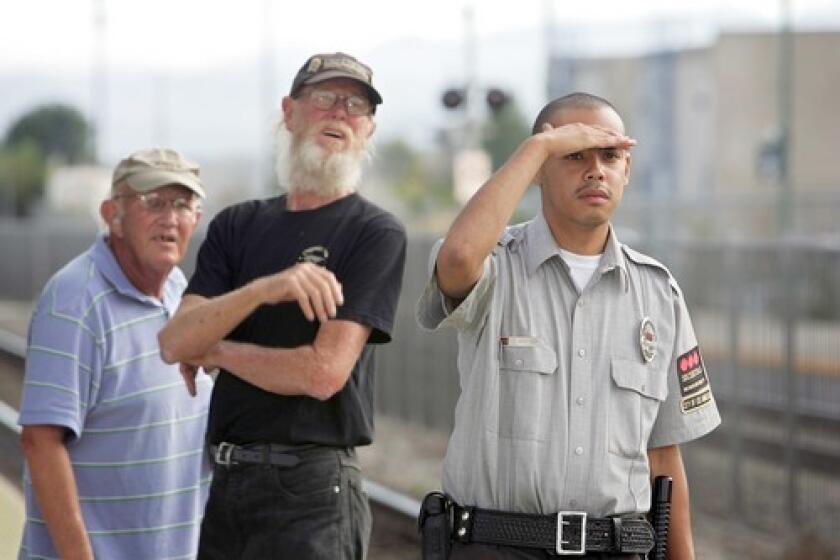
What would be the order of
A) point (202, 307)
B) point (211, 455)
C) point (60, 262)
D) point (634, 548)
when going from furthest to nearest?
point (60, 262)
point (211, 455)
point (202, 307)
point (634, 548)

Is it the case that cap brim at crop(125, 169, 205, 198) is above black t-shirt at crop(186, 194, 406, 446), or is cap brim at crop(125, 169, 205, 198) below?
above

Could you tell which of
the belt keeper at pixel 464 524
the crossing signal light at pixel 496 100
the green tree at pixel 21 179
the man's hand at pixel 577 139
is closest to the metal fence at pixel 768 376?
the crossing signal light at pixel 496 100

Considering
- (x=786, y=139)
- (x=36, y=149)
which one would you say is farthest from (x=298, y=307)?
(x=36, y=149)

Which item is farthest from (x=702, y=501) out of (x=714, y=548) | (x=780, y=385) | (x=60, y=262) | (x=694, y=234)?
(x=60, y=262)

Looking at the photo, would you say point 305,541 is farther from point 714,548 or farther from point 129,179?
point 714,548

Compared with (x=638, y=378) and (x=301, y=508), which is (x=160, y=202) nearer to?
(x=301, y=508)

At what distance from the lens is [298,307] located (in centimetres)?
452

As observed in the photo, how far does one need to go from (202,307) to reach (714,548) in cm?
794

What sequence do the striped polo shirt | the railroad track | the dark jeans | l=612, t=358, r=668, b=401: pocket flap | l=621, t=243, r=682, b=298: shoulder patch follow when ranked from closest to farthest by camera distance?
l=612, t=358, r=668, b=401: pocket flap → l=621, t=243, r=682, b=298: shoulder patch → the dark jeans → the striped polo shirt → the railroad track

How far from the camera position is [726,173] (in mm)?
53281

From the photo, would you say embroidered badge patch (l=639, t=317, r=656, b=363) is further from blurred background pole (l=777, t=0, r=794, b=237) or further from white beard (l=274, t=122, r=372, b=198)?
blurred background pole (l=777, t=0, r=794, b=237)

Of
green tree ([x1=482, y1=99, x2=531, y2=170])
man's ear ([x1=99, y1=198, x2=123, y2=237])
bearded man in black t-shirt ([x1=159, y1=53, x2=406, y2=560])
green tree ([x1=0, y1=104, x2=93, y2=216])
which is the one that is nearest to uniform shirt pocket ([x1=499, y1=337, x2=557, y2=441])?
bearded man in black t-shirt ([x1=159, y1=53, x2=406, y2=560])

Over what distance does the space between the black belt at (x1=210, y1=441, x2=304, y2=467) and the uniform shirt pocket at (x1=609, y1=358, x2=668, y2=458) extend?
873 mm

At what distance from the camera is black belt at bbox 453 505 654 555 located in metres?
3.91
